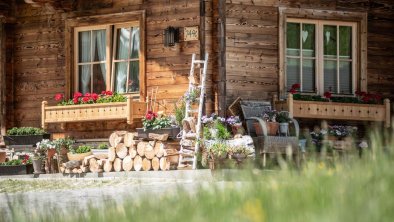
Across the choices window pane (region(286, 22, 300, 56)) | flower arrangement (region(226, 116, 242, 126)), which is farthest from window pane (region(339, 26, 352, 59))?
flower arrangement (region(226, 116, 242, 126))

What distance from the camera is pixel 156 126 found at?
14.7 m

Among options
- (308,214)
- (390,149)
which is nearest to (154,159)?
(390,149)

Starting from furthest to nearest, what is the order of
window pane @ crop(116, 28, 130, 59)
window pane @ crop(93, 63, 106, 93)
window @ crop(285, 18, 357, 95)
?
window pane @ crop(93, 63, 106, 93) → window pane @ crop(116, 28, 130, 59) → window @ crop(285, 18, 357, 95)

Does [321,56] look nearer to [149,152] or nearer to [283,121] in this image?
[283,121]

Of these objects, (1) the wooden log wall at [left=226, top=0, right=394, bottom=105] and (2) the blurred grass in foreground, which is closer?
(2) the blurred grass in foreground

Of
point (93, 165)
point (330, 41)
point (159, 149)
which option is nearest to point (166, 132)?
point (159, 149)

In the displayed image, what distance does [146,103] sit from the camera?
15.5 meters

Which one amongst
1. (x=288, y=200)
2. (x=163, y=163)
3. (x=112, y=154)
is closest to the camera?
(x=288, y=200)

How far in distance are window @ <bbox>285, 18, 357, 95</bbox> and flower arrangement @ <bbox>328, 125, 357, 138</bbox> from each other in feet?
2.51

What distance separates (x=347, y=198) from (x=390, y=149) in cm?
97

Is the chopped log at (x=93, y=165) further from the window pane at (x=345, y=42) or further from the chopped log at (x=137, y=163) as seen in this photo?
the window pane at (x=345, y=42)

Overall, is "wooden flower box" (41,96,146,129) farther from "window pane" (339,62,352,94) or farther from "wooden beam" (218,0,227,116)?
"window pane" (339,62,352,94)

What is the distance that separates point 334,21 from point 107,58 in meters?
4.41

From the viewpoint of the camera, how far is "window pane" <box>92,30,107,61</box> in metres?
16.5
